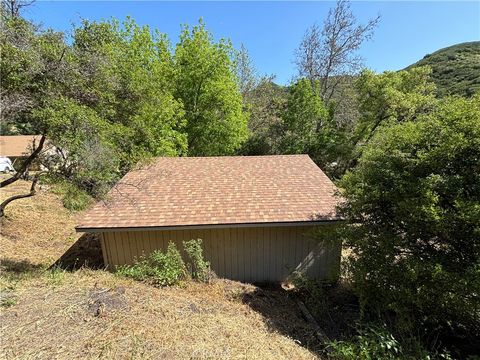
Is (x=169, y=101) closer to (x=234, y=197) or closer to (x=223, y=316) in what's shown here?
(x=234, y=197)

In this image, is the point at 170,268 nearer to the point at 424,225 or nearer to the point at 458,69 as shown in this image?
the point at 424,225

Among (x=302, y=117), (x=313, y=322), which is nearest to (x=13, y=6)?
(x=313, y=322)

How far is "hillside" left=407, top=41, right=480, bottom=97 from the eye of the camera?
34997mm

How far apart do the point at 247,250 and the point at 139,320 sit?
364cm

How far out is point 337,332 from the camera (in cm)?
544

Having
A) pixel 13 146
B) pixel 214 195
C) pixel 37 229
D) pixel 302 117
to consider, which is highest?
pixel 302 117

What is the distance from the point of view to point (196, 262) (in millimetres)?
7184

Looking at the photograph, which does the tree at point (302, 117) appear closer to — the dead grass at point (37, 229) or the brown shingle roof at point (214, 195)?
the brown shingle roof at point (214, 195)

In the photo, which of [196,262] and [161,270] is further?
[196,262]

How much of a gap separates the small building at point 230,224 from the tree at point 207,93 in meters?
8.88

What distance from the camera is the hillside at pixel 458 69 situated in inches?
1378

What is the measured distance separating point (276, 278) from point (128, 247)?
4234 millimetres

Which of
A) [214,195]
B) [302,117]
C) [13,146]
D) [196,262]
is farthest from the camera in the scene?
[13,146]

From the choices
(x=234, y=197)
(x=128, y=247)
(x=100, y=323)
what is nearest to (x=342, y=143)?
(x=234, y=197)
